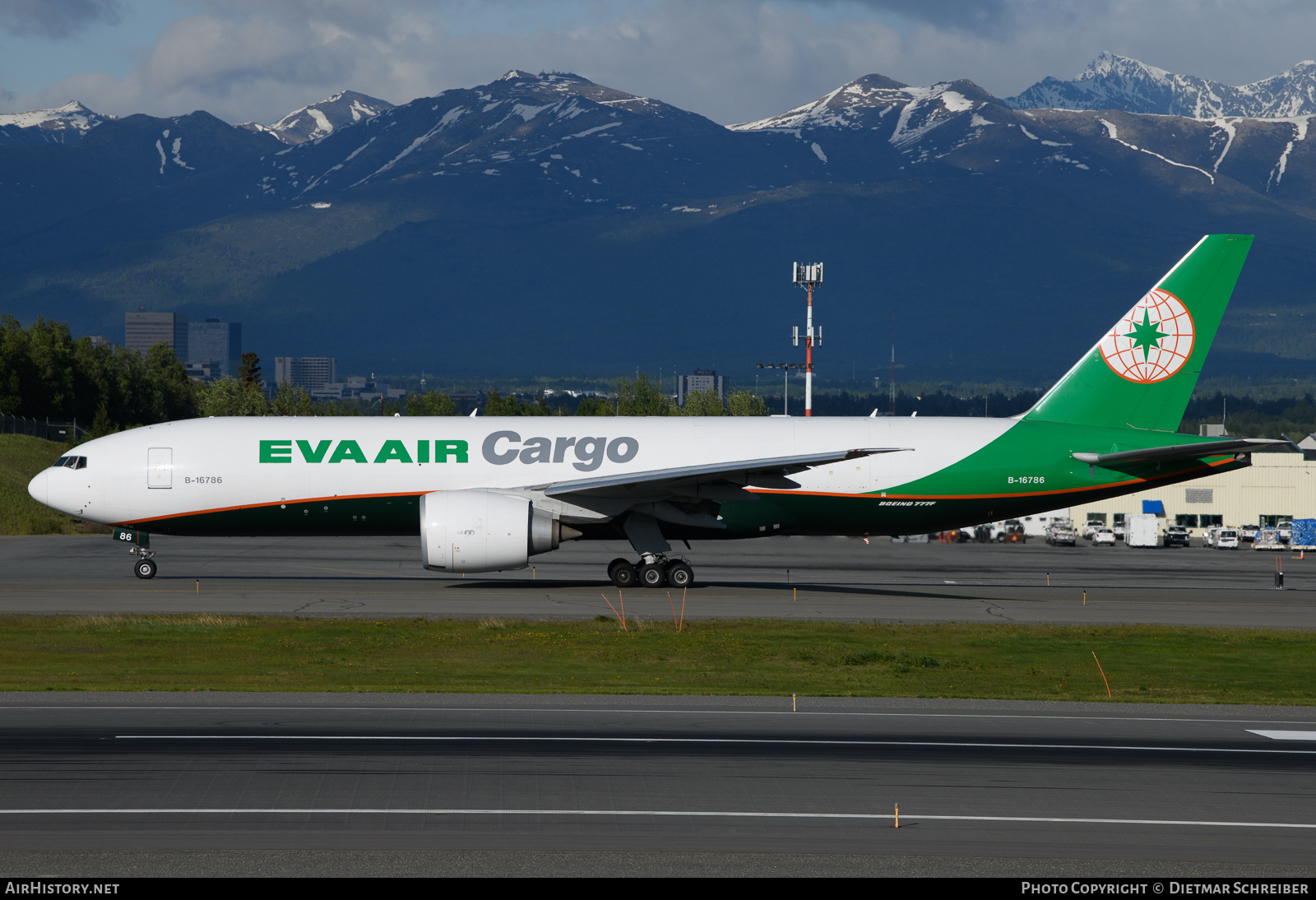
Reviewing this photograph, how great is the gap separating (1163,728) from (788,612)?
14080 mm

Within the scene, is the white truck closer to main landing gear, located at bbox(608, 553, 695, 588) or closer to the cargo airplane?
the cargo airplane

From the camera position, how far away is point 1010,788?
14.2 meters

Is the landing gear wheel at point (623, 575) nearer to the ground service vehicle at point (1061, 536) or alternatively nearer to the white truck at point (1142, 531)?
the ground service vehicle at point (1061, 536)

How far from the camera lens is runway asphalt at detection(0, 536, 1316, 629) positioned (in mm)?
31062

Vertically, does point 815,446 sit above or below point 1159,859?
above

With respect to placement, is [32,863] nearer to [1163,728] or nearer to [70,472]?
[1163,728]

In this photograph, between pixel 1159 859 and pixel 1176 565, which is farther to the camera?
pixel 1176 565

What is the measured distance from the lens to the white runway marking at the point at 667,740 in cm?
1616

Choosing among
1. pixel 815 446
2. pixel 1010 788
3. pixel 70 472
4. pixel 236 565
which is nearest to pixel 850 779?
pixel 1010 788

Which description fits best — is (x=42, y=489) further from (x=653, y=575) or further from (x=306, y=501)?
(x=653, y=575)

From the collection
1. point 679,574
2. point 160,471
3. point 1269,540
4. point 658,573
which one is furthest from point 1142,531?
point 160,471

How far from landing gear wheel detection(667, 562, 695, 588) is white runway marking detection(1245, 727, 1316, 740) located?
1907cm

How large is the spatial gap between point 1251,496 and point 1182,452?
67422mm

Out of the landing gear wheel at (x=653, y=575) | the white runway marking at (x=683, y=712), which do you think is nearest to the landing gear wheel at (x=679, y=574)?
the landing gear wheel at (x=653, y=575)
